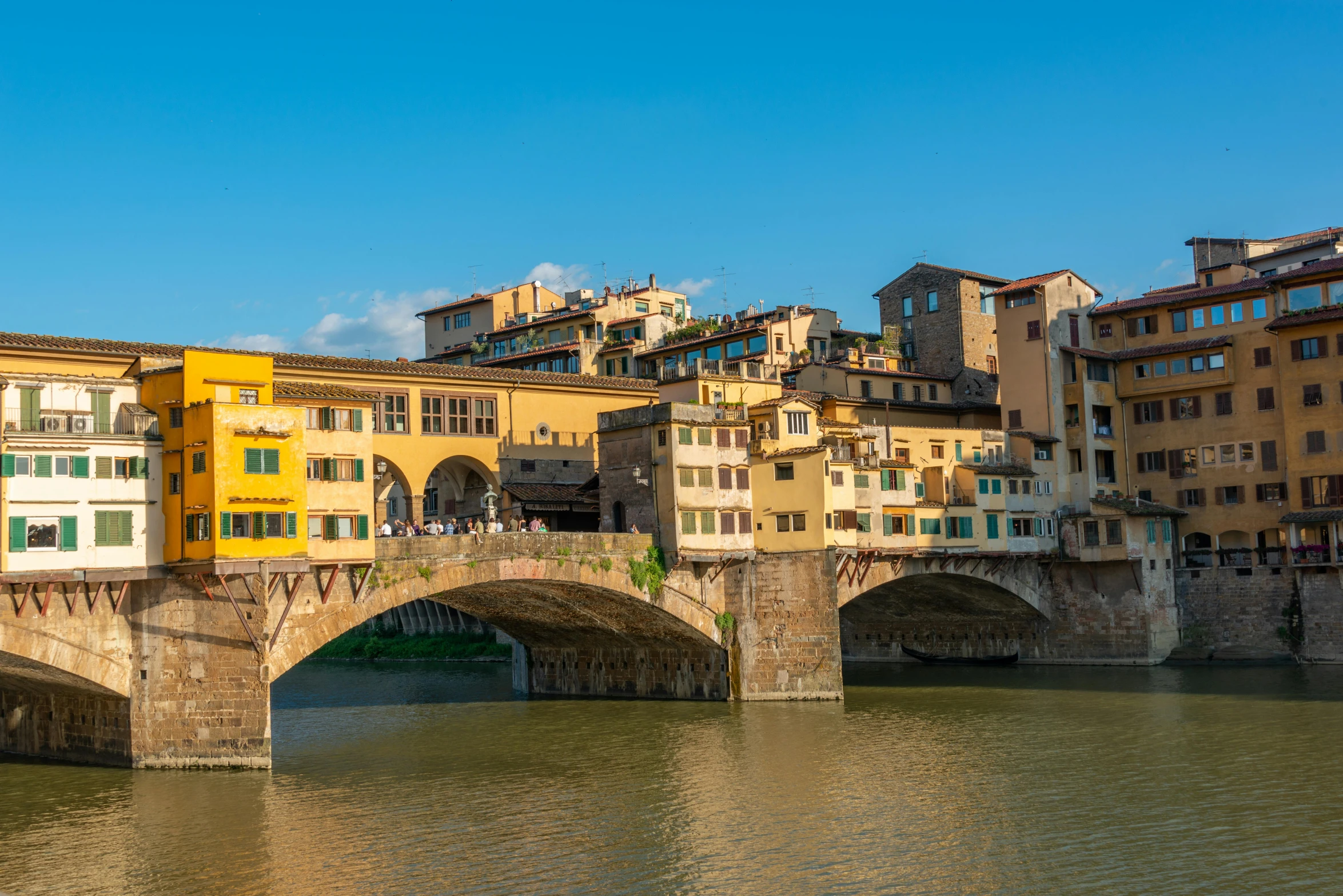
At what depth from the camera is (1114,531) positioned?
74125 mm

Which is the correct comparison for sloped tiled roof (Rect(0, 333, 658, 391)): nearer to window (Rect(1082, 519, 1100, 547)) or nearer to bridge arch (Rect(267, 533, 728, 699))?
bridge arch (Rect(267, 533, 728, 699))

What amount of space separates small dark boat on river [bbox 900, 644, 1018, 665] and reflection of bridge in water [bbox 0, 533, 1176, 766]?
0.47 m

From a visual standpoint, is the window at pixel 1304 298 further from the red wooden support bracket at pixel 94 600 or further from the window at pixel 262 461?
the red wooden support bracket at pixel 94 600

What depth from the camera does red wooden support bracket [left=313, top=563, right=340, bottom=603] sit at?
158 ft

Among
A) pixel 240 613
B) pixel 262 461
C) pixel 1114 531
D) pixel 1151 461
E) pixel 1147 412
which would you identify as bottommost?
pixel 240 613

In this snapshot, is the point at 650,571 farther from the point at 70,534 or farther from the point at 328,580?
the point at 70,534

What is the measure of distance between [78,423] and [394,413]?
19263 millimetres

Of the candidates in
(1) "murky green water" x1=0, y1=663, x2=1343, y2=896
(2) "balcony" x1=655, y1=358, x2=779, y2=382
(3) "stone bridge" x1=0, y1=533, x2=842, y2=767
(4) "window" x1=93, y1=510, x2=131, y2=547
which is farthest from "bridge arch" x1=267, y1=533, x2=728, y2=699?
(2) "balcony" x1=655, y1=358, x2=779, y2=382

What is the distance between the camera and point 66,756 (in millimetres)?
47094

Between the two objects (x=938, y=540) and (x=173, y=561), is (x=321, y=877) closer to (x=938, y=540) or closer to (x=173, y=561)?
(x=173, y=561)

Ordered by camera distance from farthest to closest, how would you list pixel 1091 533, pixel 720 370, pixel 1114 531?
pixel 1091 533
pixel 720 370
pixel 1114 531

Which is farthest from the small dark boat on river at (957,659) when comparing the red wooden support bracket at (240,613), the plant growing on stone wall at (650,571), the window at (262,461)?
the window at (262,461)

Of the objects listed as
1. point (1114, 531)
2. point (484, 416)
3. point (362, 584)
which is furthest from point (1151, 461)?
point (362, 584)

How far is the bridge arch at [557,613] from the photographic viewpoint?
4991 centimetres
